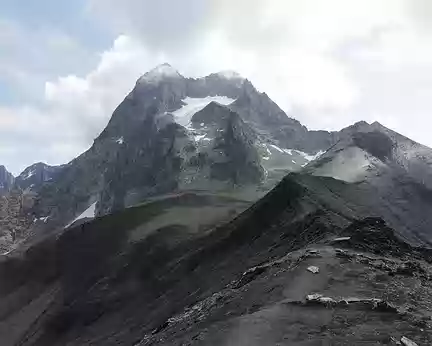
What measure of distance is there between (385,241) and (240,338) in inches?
Result: 774

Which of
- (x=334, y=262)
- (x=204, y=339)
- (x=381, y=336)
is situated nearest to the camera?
(x=381, y=336)

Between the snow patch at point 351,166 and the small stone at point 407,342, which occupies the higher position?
the snow patch at point 351,166

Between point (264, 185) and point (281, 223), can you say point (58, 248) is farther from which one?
point (264, 185)

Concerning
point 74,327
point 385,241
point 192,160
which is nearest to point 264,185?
point 192,160

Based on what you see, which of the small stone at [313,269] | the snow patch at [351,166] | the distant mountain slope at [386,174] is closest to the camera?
the small stone at [313,269]

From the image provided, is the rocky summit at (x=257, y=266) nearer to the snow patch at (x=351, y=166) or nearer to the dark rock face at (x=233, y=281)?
the dark rock face at (x=233, y=281)

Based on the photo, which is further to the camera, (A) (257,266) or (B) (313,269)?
(A) (257,266)

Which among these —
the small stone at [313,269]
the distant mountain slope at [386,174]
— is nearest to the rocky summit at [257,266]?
the small stone at [313,269]

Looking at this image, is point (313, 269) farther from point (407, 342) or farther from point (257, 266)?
point (257, 266)

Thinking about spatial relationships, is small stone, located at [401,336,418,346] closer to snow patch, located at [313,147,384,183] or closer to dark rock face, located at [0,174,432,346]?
dark rock face, located at [0,174,432,346]

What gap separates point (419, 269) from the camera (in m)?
34.9

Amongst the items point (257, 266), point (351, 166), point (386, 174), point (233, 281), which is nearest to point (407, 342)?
point (257, 266)

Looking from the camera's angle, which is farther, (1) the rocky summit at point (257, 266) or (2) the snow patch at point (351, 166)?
(2) the snow patch at point (351, 166)

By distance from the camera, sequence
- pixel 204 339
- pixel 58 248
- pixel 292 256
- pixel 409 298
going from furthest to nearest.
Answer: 1. pixel 58 248
2. pixel 292 256
3. pixel 409 298
4. pixel 204 339
